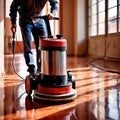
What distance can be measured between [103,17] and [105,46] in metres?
0.81

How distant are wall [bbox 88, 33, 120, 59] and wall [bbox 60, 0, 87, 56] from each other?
375 mm

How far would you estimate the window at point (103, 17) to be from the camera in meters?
6.26

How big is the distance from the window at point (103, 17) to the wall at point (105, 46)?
155 mm

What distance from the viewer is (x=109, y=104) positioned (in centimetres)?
177

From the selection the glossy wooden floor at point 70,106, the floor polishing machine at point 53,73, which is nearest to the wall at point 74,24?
the glossy wooden floor at point 70,106

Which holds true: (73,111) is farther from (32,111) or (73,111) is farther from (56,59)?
(56,59)

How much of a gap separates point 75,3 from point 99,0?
4.05 feet

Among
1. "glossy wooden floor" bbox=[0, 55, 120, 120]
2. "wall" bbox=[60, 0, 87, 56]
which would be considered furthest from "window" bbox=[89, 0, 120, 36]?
"glossy wooden floor" bbox=[0, 55, 120, 120]

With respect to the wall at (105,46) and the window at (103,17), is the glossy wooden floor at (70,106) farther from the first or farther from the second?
the window at (103,17)

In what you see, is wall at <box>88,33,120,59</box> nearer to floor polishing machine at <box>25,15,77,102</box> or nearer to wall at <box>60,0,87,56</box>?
wall at <box>60,0,87,56</box>

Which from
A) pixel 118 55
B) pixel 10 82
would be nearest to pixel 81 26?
pixel 118 55

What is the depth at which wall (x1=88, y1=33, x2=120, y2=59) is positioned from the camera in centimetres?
619

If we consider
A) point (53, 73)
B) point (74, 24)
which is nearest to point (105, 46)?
point (74, 24)

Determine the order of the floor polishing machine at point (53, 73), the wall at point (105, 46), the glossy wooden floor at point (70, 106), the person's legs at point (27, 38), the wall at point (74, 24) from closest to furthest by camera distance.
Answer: the glossy wooden floor at point (70, 106) < the floor polishing machine at point (53, 73) < the person's legs at point (27, 38) < the wall at point (105, 46) < the wall at point (74, 24)
